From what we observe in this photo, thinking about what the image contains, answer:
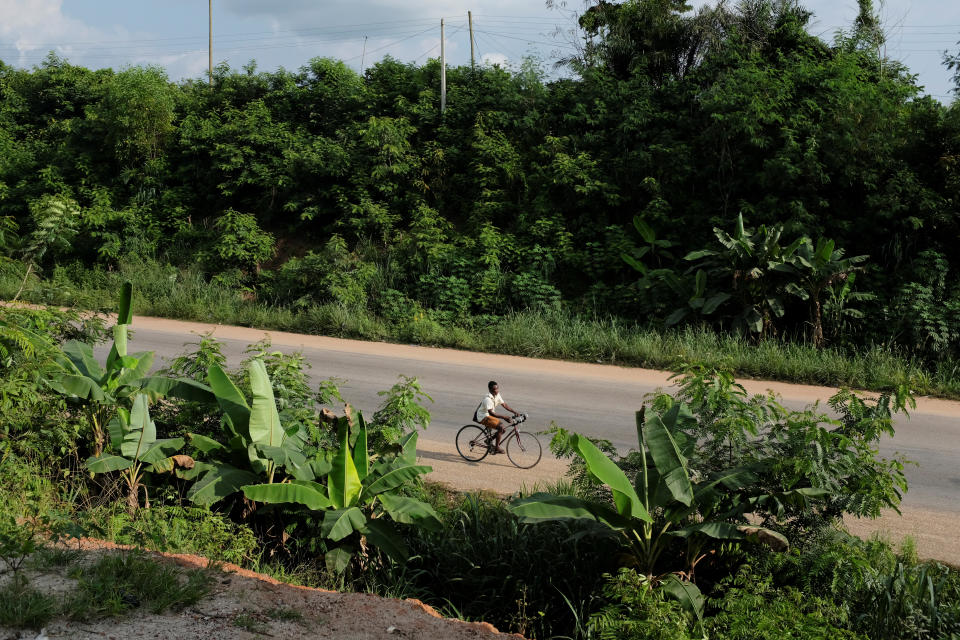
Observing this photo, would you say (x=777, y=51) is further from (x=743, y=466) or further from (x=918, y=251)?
(x=743, y=466)

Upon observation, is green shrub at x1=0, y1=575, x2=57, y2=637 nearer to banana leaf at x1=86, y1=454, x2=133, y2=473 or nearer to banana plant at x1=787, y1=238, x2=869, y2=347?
banana leaf at x1=86, y1=454, x2=133, y2=473

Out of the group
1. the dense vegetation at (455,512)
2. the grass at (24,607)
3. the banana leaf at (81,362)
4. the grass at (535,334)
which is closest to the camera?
the grass at (24,607)

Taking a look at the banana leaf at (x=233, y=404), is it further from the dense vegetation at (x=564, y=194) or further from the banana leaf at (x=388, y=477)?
the dense vegetation at (x=564, y=194)

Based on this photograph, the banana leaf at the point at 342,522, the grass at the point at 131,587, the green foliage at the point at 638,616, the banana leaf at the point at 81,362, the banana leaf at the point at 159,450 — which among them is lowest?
the green foliage at the point at 638,616

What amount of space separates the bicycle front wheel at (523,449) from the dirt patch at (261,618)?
4001 mm

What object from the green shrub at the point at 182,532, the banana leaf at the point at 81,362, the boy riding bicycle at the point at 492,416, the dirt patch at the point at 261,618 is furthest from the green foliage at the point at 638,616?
the banana leaf at the point at 81,362

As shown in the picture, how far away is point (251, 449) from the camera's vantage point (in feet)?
20.6

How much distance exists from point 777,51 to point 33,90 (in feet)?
91.7

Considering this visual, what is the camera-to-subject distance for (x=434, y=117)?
21500mm

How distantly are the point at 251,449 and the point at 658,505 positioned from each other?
333 centimetres

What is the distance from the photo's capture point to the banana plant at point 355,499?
5777 millimetres

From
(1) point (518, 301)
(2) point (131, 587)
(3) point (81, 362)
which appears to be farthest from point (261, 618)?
(1) point (518, 301)

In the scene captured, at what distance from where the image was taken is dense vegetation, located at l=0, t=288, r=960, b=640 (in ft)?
16.0

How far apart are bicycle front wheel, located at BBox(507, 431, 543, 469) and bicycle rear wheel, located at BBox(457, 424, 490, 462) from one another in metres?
0.33
